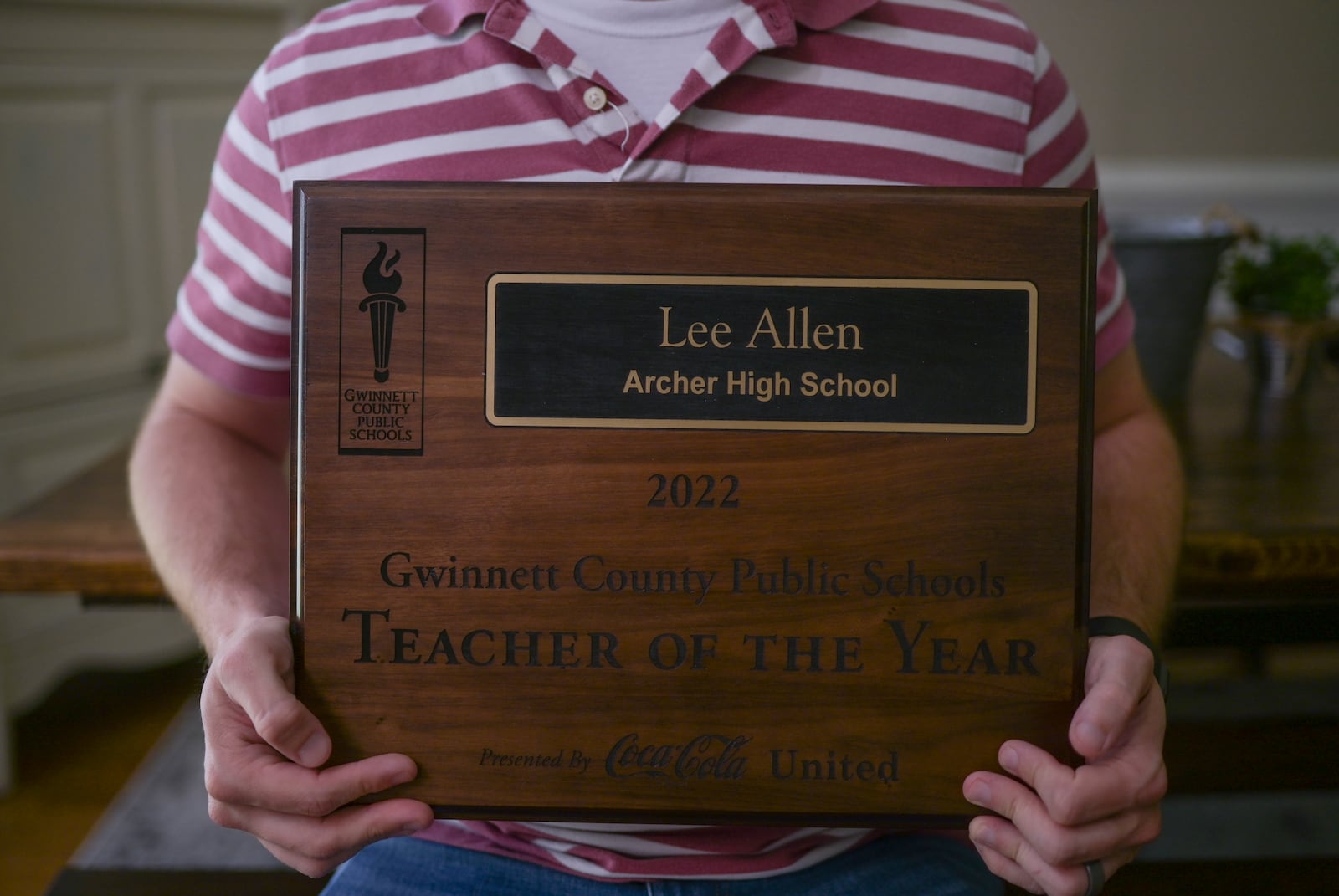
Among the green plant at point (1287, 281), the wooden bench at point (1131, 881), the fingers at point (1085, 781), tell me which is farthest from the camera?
the green plant at point (1287, 281)

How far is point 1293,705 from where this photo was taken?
1651 mm

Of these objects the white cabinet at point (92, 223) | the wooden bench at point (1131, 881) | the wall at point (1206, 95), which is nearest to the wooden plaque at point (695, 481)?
the wooden bench at point (1131, 881)

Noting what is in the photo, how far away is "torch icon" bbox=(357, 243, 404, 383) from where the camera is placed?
0.59 meters

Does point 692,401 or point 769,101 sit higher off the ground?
point 769,101

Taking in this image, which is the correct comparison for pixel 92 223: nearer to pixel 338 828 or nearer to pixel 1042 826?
pixel 338 828

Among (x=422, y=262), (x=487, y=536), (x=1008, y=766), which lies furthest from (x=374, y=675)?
(x=1008, y=766)

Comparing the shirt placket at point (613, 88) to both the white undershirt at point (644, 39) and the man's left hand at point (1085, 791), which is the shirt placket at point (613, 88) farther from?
the man's left hand at point (1085, 791)

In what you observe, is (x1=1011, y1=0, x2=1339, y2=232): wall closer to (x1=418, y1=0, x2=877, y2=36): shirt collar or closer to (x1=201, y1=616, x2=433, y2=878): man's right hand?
(x1=418, y1=0, x2=877, y2=36): shirt collar

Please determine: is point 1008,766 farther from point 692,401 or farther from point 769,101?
point 769,101

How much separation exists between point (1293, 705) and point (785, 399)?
4.74 feet

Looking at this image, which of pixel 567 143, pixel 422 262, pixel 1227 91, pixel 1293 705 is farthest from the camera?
pixel 1227 91

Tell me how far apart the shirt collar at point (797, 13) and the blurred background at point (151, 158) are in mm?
1711

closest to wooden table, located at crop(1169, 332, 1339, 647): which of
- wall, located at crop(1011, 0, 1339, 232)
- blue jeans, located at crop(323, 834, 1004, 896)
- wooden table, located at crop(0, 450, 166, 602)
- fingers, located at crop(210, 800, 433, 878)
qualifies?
blue jeans, located at crop(323, 834, 1004, 896)

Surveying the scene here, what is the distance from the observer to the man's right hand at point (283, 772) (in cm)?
60
